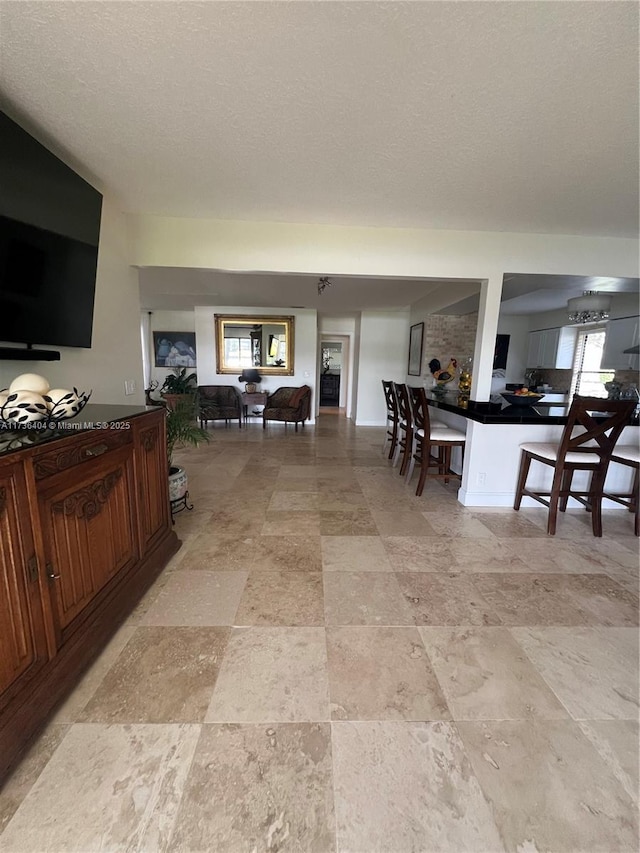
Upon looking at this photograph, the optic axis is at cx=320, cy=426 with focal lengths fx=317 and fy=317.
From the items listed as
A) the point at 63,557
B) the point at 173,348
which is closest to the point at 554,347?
the point at 63,557

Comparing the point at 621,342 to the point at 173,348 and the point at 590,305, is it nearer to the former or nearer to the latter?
the point at 590,305

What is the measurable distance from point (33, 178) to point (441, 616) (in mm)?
2968

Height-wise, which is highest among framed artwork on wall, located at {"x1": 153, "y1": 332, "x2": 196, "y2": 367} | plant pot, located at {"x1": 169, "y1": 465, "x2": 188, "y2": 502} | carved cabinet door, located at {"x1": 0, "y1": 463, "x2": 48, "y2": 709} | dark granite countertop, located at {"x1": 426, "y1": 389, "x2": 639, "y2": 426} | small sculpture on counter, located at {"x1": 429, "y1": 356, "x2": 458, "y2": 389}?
framed artwork on wall, located at {"x1": 153, "y1": 332, "x2": 196, "y2": 367}

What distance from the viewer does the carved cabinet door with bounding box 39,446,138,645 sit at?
3.79 feet

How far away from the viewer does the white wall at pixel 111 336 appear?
213 centimetres

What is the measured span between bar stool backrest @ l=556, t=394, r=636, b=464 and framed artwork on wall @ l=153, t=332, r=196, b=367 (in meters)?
7.32

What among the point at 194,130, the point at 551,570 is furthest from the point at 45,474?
the point at 551,570

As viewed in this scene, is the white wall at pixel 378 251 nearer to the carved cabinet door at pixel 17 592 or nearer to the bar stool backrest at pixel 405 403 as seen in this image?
the bar stool backrest at pixel 405 403

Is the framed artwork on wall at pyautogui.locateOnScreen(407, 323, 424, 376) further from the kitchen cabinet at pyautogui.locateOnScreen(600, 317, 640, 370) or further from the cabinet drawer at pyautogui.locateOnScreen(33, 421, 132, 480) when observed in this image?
the cabinet drawer at pyautogui.locateOnScreen(33, 421, 132, 480)

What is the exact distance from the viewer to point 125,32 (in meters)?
1.15

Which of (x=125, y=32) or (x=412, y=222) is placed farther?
(x=412, y=222)

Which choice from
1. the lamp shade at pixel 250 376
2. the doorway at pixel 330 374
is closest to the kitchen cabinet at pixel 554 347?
the doorway at pixel 330 374

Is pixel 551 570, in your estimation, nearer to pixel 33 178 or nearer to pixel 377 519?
pixel 377 519

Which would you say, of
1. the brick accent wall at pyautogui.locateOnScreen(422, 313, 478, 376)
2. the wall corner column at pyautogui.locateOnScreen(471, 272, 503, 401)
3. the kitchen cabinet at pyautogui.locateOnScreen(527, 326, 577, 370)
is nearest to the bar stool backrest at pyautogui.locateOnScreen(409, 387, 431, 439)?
the wall corner column at pyautogui.locateOnScreen(471, 272, 503, 401)
